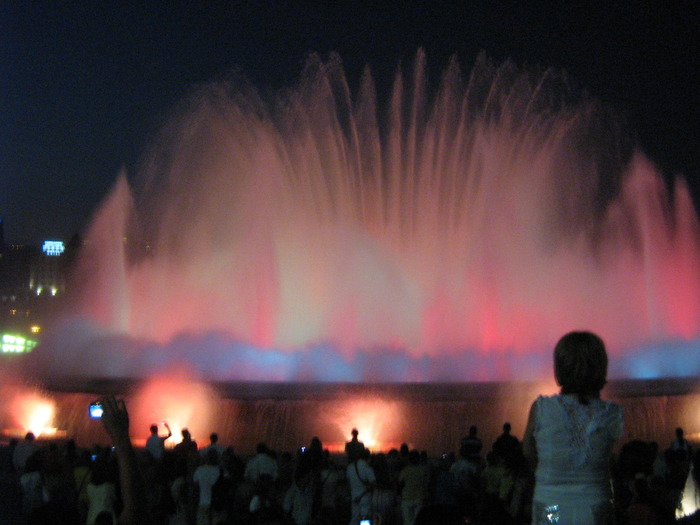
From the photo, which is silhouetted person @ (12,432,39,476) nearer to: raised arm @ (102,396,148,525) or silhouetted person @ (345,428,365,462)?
silhouetted person @ (345,428,365,462)

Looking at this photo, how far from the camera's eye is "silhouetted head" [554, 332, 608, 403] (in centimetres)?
284

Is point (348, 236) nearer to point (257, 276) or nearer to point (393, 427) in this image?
point (257, 276)

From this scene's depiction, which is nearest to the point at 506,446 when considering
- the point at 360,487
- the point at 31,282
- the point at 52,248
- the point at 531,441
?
the point at 360,487

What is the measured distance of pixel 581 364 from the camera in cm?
284

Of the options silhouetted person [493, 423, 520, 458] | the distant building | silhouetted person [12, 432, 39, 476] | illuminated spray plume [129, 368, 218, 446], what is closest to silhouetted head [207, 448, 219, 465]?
silhouetted person [493, 423, 520, 458]

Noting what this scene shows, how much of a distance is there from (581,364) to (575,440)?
9.8 inches

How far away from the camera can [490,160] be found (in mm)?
21578

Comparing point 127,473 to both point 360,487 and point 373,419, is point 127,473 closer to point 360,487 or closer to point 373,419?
point 360,487

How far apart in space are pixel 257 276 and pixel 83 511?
12.9 meters

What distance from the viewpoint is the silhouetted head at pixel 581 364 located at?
2838 millimetres

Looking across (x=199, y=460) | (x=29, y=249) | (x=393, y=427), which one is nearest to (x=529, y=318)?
(x=393, y=427)

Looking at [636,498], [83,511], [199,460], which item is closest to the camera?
[636,498]

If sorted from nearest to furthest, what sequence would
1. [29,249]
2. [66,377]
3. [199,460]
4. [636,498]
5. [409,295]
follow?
[636,498]
[199,460]
[66,377]
[409,295]
[29,249]

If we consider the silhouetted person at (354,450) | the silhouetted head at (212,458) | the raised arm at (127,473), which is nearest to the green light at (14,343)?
the silhouetted person at (354,450)
